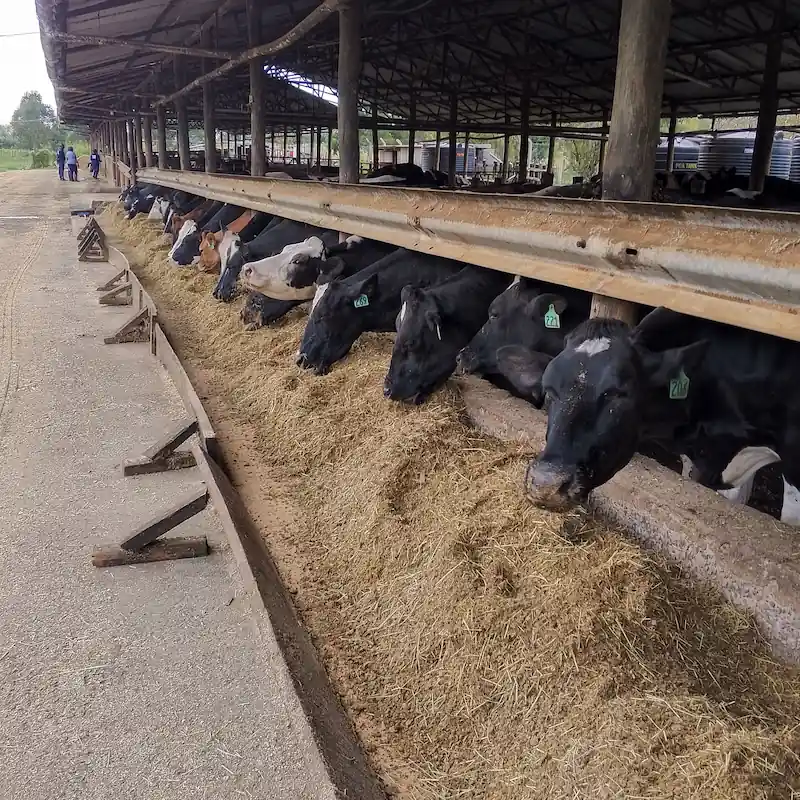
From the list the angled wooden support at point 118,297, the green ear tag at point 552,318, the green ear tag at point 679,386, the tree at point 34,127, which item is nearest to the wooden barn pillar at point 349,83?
the green ear tag at point 552,318

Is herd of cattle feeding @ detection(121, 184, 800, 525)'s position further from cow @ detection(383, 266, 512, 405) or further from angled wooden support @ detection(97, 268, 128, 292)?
angled wooden support @ detection(97, 268, 128, 292)

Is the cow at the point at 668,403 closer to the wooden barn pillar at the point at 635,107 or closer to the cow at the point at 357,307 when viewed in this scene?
the wooden barn pillar at the point at 635,107

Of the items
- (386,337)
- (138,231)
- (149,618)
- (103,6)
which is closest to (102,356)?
(386,337)

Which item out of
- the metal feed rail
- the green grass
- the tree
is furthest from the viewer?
the tree

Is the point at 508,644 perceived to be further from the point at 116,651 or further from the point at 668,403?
the point at 116,651

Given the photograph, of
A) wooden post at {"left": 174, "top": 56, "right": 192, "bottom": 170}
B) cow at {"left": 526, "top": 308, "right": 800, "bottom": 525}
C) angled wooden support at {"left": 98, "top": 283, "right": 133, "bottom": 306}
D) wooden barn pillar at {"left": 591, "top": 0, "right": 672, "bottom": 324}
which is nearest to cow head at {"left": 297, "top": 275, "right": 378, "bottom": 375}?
wooden barn pillar at {"left": 591, "top": 0, "right": 672, "bottom": 324}

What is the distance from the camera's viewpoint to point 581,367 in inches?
123

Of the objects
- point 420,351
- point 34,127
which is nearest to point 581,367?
point 420,351

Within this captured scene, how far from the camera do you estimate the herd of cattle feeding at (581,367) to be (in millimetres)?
3029

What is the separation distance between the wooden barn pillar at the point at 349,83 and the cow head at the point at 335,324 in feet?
6.58

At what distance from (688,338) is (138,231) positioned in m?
17.0

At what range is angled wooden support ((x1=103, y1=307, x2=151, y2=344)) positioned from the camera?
8547 millimetres

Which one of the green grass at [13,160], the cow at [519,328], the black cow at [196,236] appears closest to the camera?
the cow at [519,328]

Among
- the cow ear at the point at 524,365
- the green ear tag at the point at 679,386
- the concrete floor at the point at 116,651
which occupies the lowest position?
the concrete floor at the point at 116,651
